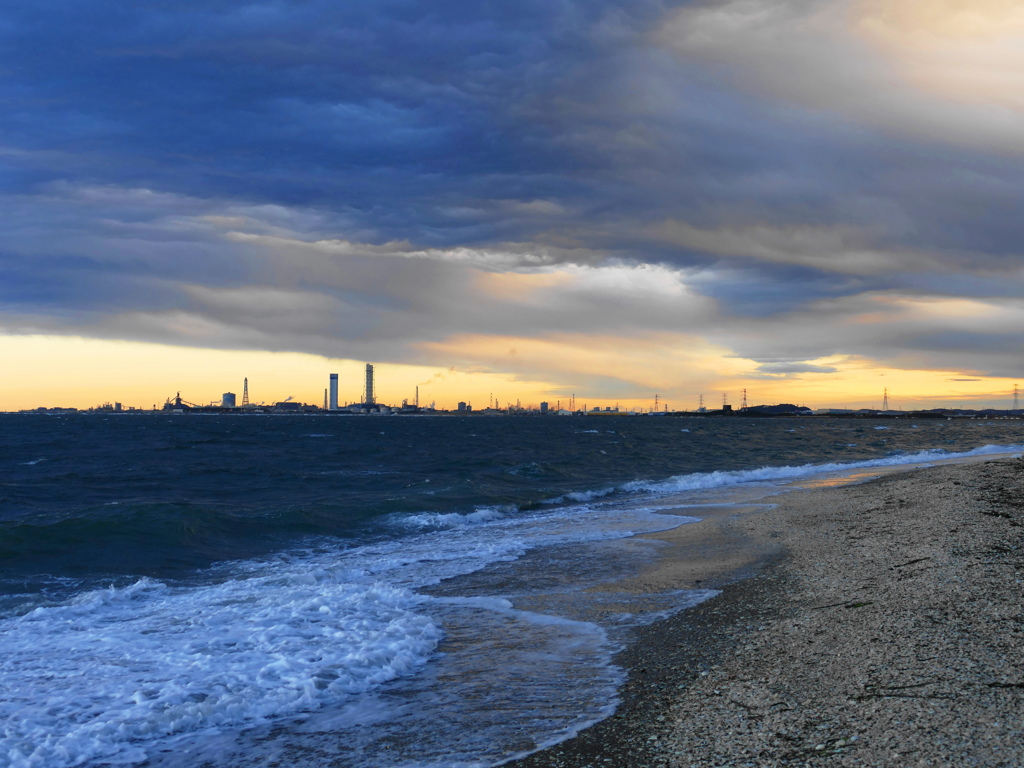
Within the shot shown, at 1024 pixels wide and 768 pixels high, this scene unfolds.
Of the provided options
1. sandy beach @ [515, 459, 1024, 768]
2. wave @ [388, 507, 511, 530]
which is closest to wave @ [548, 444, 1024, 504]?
wave @ [388, 507, 511, 530]

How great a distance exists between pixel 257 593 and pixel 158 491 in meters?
21.7

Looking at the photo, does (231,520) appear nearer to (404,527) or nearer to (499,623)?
(404,527)

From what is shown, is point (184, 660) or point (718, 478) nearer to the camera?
point (184, 660)

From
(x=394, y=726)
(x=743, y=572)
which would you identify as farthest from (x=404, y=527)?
(x=394, y=726)

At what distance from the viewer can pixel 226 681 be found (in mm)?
7934

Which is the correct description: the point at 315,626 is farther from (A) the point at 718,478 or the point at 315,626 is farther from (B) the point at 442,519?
(A) the point at 718,478

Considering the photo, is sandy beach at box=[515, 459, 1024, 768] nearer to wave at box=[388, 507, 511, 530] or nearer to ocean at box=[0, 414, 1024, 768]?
ocean at box=[0, 414, 1024, 768]

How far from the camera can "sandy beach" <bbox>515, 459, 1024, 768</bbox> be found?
506 centimetres

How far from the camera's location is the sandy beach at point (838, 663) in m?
5.06

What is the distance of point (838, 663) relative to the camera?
684 cm

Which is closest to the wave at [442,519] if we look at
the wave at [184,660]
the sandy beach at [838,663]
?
the wave at [184,660]

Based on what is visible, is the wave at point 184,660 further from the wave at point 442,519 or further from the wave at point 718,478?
the wave at point 718,478

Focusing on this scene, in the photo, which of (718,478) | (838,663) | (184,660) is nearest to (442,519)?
(184,660)

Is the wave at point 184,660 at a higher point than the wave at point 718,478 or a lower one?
higher
